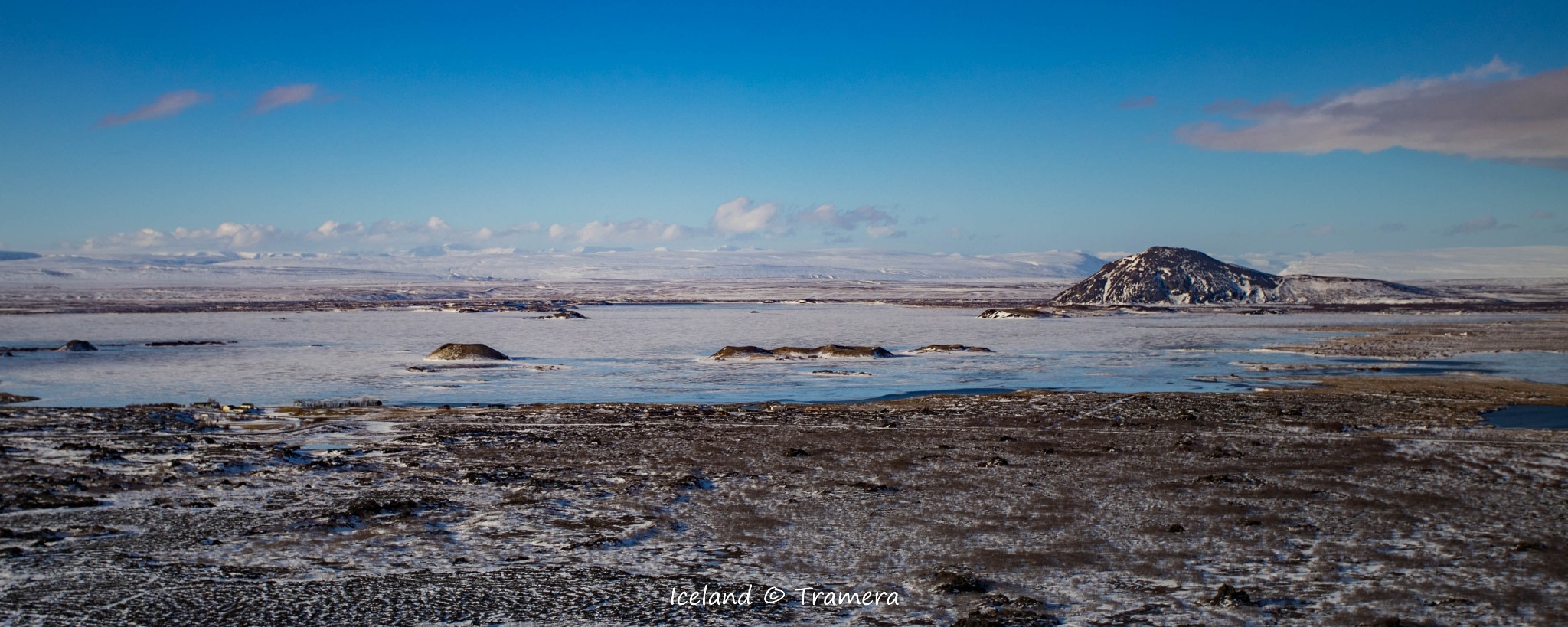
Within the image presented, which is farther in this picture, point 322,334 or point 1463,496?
point 322,334

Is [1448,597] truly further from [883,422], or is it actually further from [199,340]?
[199,340]

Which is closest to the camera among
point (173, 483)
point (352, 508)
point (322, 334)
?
point (352, 508)

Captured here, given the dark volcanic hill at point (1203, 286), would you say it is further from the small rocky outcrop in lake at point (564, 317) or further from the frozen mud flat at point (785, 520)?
the frozen mud flat at point (785, 520)

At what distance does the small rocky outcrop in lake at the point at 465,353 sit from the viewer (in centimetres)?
3794

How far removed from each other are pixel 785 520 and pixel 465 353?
2746 centimetres

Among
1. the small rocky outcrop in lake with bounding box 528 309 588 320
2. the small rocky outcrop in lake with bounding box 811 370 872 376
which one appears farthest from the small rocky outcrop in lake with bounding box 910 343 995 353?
the small rocky outcrop in lake with bounding box 528 309 588 320

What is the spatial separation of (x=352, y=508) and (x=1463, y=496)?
49.4ft

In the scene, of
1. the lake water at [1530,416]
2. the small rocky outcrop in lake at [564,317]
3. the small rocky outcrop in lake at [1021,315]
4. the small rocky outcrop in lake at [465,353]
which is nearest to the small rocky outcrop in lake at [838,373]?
the small rocky outcrop in lake at [465,353]

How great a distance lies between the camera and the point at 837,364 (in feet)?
122

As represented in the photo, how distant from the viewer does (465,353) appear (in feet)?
125

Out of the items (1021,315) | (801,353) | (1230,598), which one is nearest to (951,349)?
(801,353)

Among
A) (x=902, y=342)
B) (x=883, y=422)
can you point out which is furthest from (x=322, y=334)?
(x=883, y=422)

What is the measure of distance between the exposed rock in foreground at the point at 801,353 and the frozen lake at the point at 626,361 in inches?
54.4

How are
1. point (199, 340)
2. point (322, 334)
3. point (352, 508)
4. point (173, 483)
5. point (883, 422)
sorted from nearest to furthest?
1. point (352, 508)
2. point (173, 483)
3. point (883, 422)
4. point (199, 340)
5. point (322, 334)
